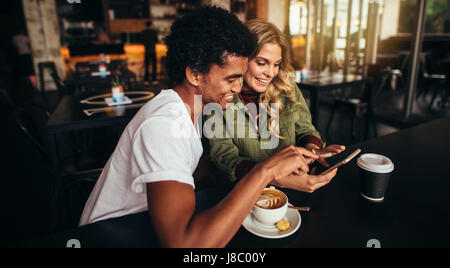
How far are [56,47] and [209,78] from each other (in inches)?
324

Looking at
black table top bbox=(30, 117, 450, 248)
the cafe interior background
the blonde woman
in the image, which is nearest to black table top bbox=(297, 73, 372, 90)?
the cafe interior background

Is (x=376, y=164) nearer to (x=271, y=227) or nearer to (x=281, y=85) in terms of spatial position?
(x=271, y=227)

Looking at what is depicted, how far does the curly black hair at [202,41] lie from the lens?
0.96 meters

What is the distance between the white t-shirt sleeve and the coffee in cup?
564mm

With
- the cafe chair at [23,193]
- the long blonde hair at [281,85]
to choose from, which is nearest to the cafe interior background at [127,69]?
the cafe chair at [23,193]

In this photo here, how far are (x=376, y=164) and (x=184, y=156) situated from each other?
0.61 metres

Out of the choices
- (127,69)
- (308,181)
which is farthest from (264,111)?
(127,69)

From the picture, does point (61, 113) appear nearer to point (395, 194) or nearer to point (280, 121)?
point (280, 121)

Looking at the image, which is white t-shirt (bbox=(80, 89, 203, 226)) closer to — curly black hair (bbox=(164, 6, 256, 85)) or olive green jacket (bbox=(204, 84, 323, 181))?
curly black hair (bbox=(164, 6, 256, 85))

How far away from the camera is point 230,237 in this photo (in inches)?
28.4

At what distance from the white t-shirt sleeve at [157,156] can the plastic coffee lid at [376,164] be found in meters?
0.56

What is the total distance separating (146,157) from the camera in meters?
0.76
